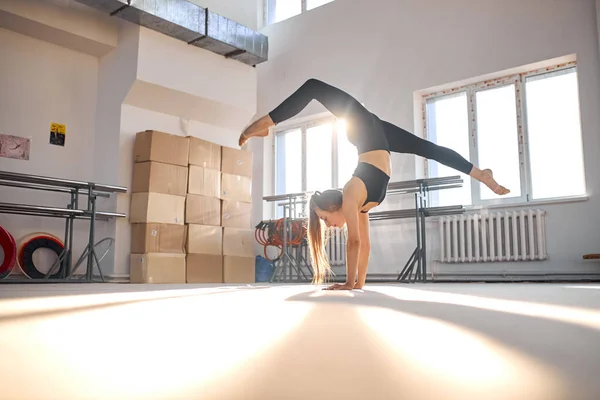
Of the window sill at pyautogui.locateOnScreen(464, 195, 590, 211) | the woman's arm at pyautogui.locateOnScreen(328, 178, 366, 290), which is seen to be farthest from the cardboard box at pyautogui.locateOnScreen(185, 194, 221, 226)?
the woman's arm at pyautogui.locateOnScreen(328, 178, 366, 290)

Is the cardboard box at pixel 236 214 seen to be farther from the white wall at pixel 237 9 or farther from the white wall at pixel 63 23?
the white wall at pixel 237 9

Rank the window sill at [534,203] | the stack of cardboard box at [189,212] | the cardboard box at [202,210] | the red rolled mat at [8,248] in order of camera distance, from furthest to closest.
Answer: the cardboard box at [202,210] < the stack of cardboard box at [189,212] < the window sill at [534,203] < the red rolled mat at [8,248]

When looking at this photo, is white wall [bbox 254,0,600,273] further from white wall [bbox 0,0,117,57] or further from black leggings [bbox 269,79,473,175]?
black leggings [bbox 269,79,473,175]

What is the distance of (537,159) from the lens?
213 inches

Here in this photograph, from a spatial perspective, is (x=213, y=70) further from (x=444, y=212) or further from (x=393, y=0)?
(x=444, y=212)

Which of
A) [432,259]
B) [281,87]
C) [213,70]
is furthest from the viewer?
[281,87]

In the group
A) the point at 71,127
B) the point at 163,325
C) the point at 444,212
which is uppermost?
the point at 71,127

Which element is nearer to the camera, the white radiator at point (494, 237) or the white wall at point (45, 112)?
the white radiator at point (494, 237)

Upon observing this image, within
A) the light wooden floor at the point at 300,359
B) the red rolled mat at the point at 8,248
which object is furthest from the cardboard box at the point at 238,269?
the light wooden floor at the point at 300,359

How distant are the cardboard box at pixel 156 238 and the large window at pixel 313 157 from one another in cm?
207

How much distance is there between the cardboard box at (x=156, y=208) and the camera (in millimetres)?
5508

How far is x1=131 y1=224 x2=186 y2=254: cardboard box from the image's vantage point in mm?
5488

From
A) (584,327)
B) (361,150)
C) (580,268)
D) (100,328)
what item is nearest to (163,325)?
(100,328)

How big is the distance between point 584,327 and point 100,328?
827 mm
